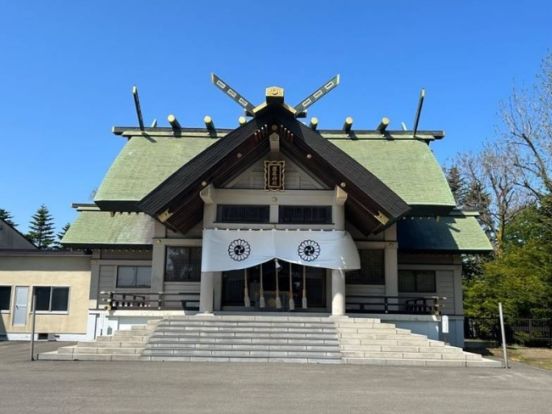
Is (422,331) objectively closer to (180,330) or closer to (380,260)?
(380,260)

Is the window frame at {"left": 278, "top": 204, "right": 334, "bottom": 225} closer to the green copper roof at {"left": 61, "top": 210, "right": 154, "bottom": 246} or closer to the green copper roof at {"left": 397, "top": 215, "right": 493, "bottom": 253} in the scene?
the green copper roof at {"left": 397, "top": 215, "right": 493, "bottom": 253}

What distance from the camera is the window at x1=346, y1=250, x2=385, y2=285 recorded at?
1816 centimetres

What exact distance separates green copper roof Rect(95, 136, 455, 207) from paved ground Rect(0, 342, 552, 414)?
753cm

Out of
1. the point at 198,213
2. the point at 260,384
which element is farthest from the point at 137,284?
the point at 260,384

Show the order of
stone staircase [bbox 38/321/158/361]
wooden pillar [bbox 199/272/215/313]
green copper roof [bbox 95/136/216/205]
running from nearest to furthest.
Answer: stone staircase [bbox 38/321/158/361]
wooden pillar [bbox 199/272/215/313]
green copper roof [bbox 95/136/216/205]

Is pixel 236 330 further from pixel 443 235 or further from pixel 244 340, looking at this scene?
pixel 443 235

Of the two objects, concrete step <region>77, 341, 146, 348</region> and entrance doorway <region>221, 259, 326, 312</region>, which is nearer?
concrete step <region>77, 341, 146, 348</region>

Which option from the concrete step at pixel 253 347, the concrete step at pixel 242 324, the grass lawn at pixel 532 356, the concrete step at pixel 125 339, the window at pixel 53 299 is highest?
the window at pixel 53 299

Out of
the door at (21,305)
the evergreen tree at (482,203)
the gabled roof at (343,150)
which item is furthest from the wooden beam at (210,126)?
the evergreen tree at (482,203)

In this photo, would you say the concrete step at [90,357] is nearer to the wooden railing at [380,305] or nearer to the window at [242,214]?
the window at [242,214]

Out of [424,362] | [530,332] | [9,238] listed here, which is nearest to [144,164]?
[424,362]

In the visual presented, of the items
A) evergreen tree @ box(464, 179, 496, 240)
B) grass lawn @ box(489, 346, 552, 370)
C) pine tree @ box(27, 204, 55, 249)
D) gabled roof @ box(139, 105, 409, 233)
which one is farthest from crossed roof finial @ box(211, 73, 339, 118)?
pine tree @ box(27, 204, 55, 249)

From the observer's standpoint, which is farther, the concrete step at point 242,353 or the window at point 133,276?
the window at point 133,276

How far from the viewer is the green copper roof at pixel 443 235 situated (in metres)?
20.2
